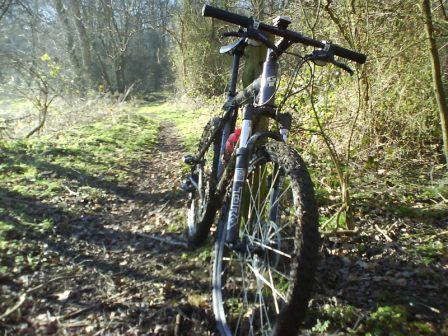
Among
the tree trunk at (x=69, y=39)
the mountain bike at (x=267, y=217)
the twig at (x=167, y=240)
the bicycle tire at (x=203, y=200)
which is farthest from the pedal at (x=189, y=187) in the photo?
the tree trunk at (x=69, y=39)

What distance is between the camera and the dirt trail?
95.5 inches

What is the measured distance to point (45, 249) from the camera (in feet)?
11.1

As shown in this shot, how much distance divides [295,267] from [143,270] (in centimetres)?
185

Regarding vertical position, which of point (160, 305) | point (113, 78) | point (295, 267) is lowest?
point (160, 305)

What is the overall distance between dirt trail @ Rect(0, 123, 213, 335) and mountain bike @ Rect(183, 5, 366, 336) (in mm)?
281

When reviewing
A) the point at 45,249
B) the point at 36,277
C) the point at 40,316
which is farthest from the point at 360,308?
the point at 45,249

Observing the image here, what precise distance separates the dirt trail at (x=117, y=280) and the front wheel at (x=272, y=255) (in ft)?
0.78

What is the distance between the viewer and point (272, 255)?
218 centimetres

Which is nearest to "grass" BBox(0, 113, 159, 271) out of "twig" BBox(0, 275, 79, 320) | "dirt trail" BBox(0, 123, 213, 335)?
"dirt trail" BBox(0, 123, 213, 335)

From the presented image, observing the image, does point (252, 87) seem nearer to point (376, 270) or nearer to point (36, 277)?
point (376, 270)

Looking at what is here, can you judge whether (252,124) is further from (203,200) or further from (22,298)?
(22,298)

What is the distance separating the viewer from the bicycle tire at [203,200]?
121 inches

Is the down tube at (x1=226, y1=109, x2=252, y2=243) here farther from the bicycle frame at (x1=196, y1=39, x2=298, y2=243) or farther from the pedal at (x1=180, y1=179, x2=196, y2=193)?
the pedal at (x1=180, y1=179, x2=196, y2=193)

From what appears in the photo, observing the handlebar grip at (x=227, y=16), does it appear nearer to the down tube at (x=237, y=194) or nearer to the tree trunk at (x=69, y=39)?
the down tube at (x=237, y=194)
